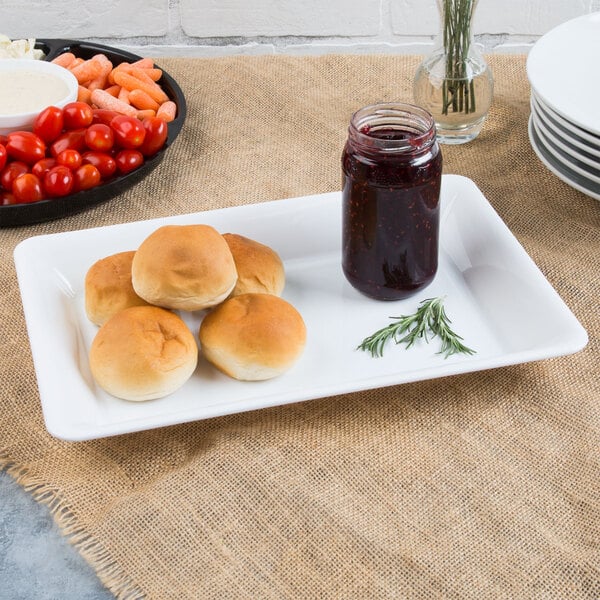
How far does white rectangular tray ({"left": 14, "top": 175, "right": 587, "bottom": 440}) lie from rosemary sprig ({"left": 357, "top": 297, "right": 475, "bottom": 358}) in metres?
0.01

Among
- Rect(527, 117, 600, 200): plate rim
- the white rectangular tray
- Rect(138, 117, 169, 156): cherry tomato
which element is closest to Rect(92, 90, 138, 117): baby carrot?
Rect(138, 117, 169, 156): cherry tomato

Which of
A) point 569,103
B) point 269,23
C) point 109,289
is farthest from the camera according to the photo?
point 269,23

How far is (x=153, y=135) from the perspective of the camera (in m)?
1.64

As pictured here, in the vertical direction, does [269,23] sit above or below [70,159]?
below

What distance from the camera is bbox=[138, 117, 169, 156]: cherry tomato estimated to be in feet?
5.37

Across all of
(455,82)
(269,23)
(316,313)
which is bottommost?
(269,23)

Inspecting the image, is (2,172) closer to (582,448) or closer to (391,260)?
(391,260)

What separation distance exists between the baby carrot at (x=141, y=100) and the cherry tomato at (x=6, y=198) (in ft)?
1.15

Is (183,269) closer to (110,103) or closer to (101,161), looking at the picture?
(101,161)

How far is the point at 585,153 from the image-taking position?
1.52 m

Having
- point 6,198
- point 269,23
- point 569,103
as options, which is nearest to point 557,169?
point 569,103

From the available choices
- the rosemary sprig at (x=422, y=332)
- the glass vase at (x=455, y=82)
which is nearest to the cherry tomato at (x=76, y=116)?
the glass vase at (x=455, y=82)

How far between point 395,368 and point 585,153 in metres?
0.61

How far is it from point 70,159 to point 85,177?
4 centimetres
